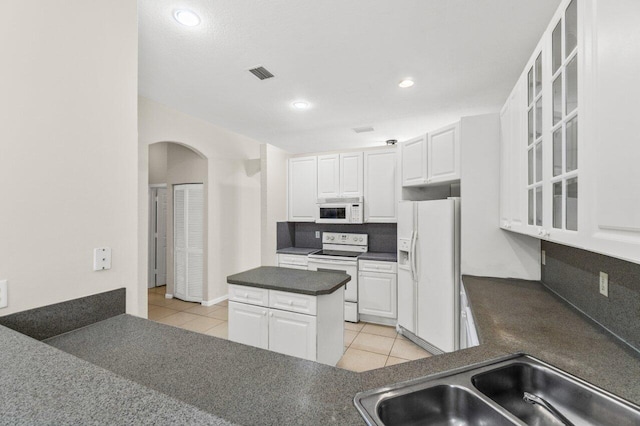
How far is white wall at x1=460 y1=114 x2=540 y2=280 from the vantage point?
7.73 ft

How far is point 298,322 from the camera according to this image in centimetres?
221

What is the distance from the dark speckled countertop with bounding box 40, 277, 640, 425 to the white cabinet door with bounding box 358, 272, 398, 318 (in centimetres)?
205

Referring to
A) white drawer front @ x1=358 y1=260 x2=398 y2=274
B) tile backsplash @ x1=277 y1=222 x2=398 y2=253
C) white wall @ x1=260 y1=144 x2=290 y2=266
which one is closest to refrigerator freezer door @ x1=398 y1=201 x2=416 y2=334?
white drawer front @ x1=358 y1=260 x2=398 y2=274

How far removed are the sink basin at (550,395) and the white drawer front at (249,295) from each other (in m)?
1.72

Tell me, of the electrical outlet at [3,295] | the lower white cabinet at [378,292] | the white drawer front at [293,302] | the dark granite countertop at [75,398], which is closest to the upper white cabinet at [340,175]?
the lower white cabinet at [378,292]

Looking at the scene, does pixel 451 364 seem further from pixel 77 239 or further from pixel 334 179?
pixel 334 179

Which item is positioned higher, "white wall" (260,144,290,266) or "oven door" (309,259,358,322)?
"white wall" (260,144,290,266)

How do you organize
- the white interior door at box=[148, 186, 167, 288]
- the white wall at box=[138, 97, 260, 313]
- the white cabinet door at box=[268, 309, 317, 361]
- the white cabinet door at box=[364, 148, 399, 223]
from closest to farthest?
the white cabinet door at box=[268, 309, 317, 361] < the white wall at box=[138, 97, 260, 313] < the white cabinet door at box=[364, 148, 399, 223] < the white interior door at box=[148, 186, 167, 288]

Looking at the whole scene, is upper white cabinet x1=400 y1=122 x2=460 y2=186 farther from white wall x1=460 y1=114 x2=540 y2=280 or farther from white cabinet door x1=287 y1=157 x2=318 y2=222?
white cabinet door x1=287 y1=157 x2=318 y2=222

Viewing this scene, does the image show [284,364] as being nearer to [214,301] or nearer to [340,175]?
[340,175]

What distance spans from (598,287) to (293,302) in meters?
1.87

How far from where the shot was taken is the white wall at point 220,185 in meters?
3.30

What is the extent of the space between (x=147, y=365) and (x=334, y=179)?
359 centimetres

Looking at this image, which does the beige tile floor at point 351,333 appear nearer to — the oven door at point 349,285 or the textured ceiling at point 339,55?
the oven door at point 349,285
